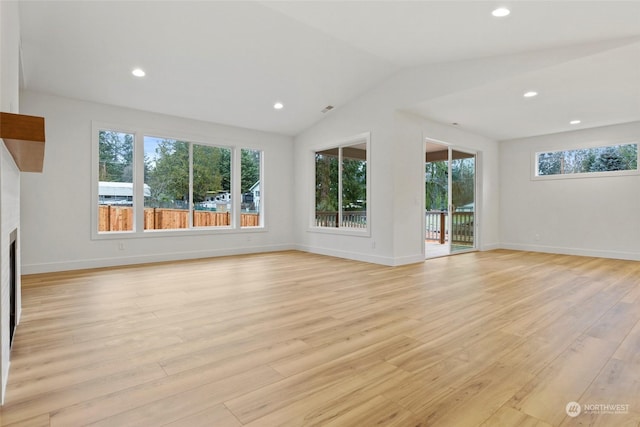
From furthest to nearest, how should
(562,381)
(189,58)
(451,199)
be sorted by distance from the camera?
(451,199)
(189,58)
(562,381)

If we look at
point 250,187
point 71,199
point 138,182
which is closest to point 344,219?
point 250,187

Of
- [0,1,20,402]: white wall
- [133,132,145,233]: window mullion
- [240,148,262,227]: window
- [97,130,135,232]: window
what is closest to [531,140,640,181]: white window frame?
[240,148,262,227]: window

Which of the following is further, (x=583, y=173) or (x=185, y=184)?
(x=583, y=173)

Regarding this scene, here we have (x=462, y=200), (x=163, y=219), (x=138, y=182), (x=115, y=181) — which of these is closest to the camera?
(x=115, y=181)

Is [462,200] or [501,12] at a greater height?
[501,12]

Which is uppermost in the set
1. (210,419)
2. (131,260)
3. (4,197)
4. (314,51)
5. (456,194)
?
(314,51)

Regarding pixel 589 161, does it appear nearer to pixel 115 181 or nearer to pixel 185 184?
pixel 185 184

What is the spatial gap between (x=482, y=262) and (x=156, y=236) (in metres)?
5.79

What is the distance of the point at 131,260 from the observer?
570 centimetres

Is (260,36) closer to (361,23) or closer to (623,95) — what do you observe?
(361,23)

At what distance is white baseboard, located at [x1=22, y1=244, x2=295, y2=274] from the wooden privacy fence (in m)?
0.51

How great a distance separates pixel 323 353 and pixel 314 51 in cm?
397

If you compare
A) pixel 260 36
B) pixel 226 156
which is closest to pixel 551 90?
pixel 260 36

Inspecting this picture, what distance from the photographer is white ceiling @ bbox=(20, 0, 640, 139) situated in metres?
3.47
